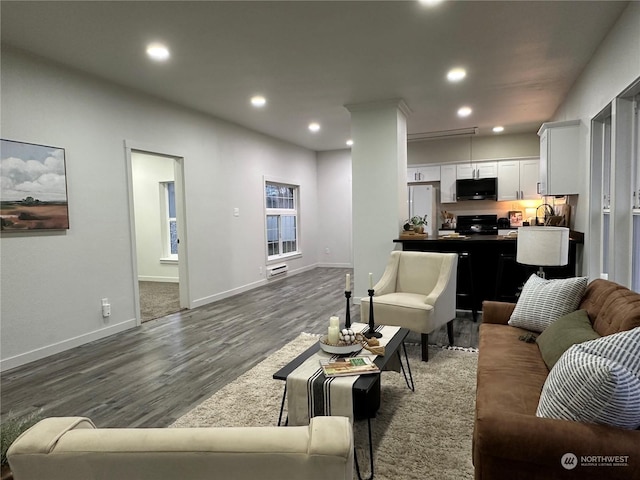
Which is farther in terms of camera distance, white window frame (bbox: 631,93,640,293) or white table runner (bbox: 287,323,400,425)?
white window frame (bbox: 631,93,640,293)

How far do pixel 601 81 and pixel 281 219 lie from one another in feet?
18.9

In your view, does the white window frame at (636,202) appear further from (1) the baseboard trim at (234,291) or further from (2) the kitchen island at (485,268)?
(1) the baseboard trim at (234,291)

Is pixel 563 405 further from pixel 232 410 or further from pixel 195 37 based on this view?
pixel 195 37

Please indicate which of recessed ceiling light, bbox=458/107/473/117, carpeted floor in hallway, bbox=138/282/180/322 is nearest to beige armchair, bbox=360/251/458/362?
recessed ceiling light, bbox=458/107/473/117

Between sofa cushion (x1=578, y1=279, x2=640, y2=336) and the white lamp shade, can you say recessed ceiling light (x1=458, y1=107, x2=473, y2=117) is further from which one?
sofa cushion (x1=578, y1=279, x2=640, y2=336)

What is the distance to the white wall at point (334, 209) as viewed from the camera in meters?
9.01

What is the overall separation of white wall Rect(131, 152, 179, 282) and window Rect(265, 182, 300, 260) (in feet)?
6.14

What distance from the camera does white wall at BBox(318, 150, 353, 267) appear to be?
29.6ft

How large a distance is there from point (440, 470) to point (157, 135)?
15.2 feet

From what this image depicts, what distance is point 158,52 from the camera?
11.4 ft

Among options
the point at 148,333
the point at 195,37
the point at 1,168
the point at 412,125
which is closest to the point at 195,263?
the point at 148,333

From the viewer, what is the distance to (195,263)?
5.38 meters

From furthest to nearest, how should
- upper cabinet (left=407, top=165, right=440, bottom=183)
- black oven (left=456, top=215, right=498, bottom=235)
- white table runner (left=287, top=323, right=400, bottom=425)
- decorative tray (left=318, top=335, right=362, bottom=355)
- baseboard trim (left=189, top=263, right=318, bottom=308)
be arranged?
upper cabinet (left=407, top=165, right=440, bottom=183) < black oven (left=456, top=215, right=498, bottom=235) < baseboard trim (left=189, top=263, right=318, bottom=308) < decorative tray (left=318, top=335, right=362, bottom=355) < white table runner (left=287, top=323, right=400, bottom=425)

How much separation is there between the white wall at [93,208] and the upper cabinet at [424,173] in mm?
3796
